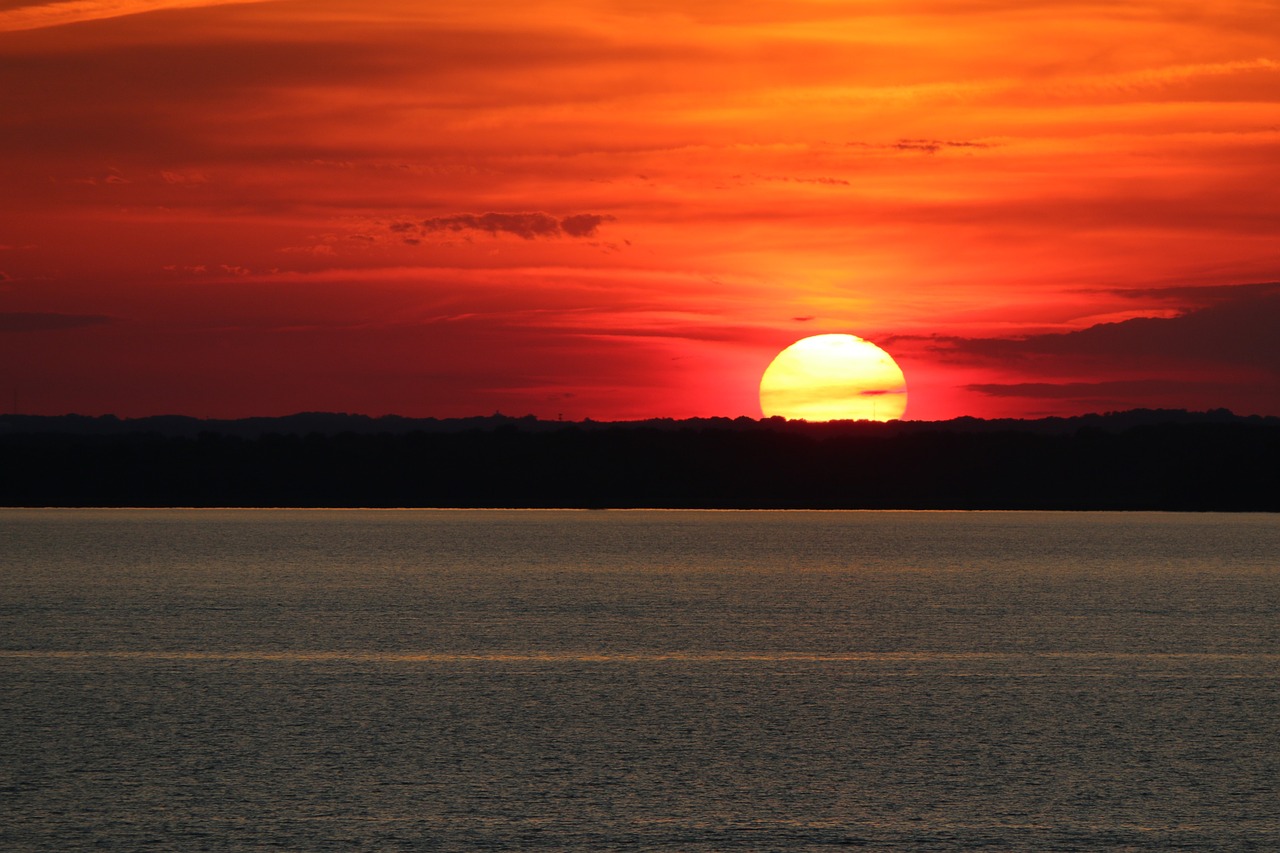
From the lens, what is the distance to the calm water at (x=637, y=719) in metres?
12.9

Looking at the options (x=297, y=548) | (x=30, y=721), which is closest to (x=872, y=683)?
(x=30, y=721)

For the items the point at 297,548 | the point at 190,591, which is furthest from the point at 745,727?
the point at 297,548

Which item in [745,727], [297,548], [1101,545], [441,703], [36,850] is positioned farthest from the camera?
[1101,545]

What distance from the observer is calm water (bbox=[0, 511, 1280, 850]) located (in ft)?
42.3

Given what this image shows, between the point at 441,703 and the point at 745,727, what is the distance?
4.03 m

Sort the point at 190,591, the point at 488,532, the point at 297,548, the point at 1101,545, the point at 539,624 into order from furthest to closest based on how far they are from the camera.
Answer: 1. the point at 488,532
2. the point at 1101,545
3. the point at 297,548
4. the point at 190,591
5. the point at 539,624

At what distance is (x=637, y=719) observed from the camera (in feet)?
60.1

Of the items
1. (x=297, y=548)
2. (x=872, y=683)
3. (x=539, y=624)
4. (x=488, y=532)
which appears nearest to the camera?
(x=872, y=683)

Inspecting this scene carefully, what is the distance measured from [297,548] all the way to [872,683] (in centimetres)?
5804

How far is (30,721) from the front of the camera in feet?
58.9

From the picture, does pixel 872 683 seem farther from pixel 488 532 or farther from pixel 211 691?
pixel 488 532

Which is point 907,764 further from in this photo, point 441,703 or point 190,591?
point 190,591

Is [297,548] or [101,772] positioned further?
[297,548]

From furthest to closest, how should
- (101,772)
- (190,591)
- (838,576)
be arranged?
(838,576) < (190,591) < (101,772)
